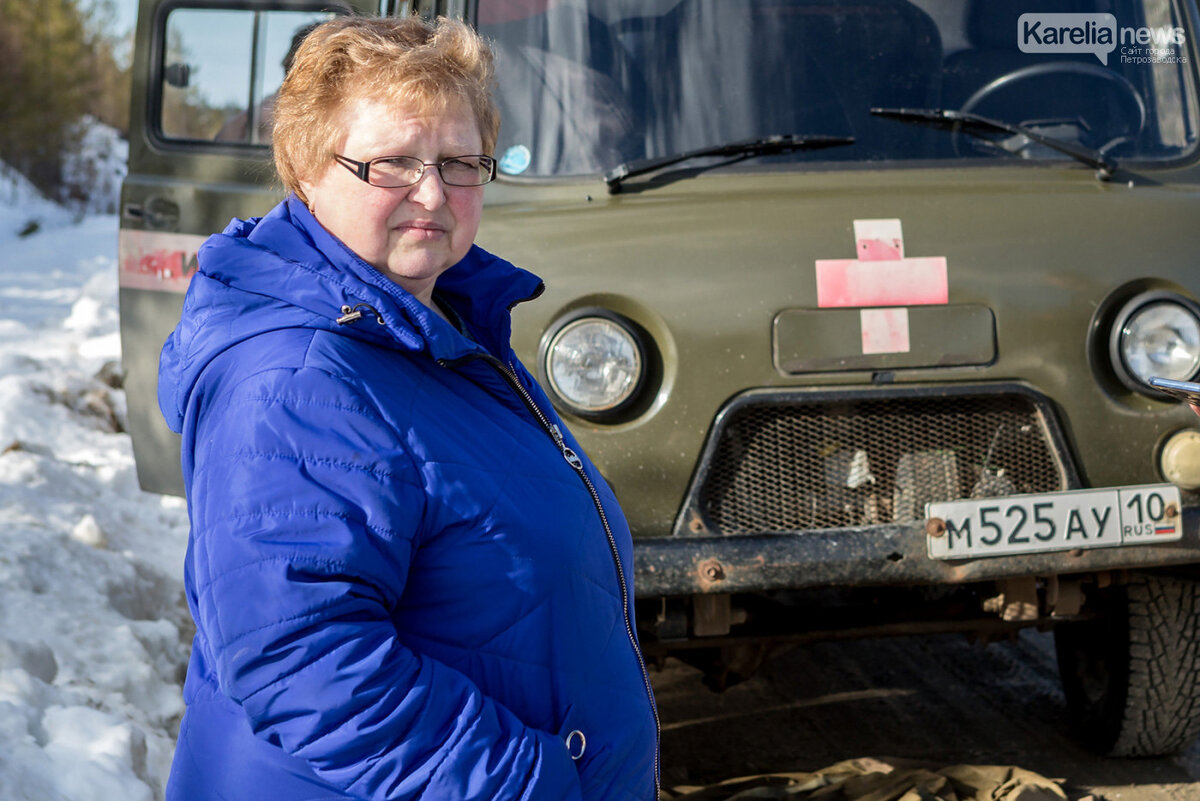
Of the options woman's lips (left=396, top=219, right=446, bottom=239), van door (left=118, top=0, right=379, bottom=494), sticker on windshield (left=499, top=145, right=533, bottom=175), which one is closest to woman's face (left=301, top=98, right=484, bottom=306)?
woman's lips (left=396, top=219, right=446, bottom=239)

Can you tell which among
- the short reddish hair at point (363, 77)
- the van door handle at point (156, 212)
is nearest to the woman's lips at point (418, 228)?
the short reddish hair at point (363, 77)

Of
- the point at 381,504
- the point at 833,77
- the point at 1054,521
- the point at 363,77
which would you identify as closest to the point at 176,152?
the point at 833,77

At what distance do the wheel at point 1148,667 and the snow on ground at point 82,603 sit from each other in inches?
109

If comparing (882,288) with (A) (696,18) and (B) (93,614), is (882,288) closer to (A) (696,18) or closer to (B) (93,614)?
(A) (696,18)

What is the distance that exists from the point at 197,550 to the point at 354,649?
0.24m

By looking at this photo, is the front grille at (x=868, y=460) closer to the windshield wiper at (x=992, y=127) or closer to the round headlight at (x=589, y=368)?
the round headlight at (x=589, y=368)

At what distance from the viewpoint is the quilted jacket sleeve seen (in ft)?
4.62

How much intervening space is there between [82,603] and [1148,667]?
333 cm

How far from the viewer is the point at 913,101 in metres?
3.67

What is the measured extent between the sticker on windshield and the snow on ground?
1804 mm

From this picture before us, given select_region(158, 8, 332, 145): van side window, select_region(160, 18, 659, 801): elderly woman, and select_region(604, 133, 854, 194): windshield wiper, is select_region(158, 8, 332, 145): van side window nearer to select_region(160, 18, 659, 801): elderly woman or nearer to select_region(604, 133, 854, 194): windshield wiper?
select_region(604, 133, 854, 194): windshield wiper

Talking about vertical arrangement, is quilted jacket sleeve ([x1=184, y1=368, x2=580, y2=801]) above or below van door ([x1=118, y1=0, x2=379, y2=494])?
below

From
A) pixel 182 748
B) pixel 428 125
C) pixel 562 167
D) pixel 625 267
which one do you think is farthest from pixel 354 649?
pixel 562 167

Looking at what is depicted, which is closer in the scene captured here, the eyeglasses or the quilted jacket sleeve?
the quilted jacket sleeve
